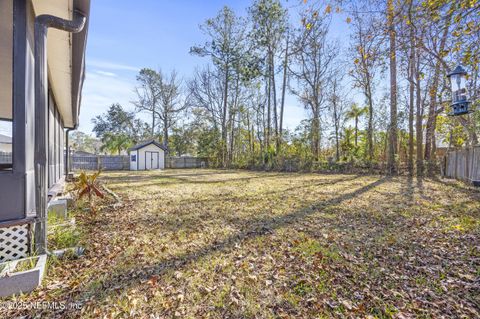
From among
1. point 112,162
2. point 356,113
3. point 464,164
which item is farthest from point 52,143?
point 356,113

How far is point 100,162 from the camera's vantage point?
18.3m

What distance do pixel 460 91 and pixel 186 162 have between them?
817 inches

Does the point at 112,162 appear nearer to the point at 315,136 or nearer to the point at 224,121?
the point at 224,121

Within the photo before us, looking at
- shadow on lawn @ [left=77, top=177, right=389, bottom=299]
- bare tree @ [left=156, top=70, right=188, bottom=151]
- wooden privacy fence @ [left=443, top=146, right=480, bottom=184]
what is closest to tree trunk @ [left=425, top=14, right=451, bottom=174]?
wooden privacy fence @ [left=443, top=146, right=480, bottom=184]

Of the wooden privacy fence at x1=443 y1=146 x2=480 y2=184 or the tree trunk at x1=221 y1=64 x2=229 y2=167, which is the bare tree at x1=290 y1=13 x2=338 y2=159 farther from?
the wooden privacy fence at x1=443 y1=146 x2=480 y2=184

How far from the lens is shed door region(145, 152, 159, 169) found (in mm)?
19422

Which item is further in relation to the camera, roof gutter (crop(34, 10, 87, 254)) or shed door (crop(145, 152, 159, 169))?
shed door (crop(145, 152, 159, 169))

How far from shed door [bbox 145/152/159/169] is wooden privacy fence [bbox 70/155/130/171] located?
5.89ft

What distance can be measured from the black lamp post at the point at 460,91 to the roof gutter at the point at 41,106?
5134 millimetres

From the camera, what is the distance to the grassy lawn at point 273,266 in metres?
1.89

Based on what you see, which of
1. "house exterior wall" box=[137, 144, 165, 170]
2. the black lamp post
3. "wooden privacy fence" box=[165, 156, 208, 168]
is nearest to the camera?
the black lamp post

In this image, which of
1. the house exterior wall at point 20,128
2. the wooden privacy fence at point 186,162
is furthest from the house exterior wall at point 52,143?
the wooden privacy fence at point 186,162

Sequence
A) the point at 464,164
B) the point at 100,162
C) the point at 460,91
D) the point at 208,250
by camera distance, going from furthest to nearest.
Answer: the point at 100,162
the point at 464,164
the point at 460,91
the point at 208,250

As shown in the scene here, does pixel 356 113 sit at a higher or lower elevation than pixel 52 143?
higher
